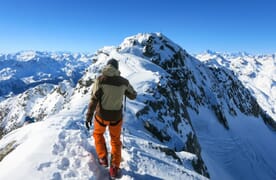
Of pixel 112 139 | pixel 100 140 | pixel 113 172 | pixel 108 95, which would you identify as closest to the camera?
pixel 113 172

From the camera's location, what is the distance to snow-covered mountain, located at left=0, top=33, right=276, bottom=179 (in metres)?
10.2

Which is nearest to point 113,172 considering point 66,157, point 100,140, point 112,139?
point 112,139

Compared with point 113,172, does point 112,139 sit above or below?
above

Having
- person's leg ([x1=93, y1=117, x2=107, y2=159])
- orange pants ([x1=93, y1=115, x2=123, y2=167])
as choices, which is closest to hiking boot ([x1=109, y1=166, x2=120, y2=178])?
orange pants ([x1=93, y1=115, x2=123, y2=167])

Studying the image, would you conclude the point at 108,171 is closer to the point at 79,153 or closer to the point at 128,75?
the point at 79,153

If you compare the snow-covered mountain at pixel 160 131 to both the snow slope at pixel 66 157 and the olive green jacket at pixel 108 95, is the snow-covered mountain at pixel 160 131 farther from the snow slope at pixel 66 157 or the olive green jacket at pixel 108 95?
the olive green jacket at pixel 108 95

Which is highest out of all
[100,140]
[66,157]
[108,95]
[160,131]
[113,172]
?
[108,95]

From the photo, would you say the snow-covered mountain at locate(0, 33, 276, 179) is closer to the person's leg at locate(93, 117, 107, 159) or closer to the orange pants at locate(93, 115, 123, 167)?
the person's leg at locate(93, 117, 107, 159)

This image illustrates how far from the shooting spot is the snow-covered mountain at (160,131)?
33.4 ft

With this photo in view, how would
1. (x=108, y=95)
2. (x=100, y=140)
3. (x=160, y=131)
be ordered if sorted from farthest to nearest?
(x=160, y=131)
(x=100, y=140)
(x=108, y=95)

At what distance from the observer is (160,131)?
2191 centimetres

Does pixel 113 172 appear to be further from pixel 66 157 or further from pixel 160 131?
pixel 160 131

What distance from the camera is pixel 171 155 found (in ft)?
Result: 50.1

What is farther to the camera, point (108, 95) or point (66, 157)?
point (66, 157)
